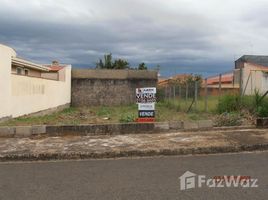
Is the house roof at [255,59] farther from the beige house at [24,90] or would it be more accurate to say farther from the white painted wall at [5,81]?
the white painted wall at [5,81]

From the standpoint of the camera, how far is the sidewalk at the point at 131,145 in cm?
906

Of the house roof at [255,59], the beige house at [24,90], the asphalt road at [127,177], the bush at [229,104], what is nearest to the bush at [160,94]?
the beige house at [24,90]

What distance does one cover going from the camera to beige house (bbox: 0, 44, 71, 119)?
14258 millimetres

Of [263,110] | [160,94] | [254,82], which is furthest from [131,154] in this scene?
[160,94]

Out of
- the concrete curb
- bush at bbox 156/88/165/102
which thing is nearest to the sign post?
the concrete curb

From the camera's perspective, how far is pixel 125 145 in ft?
32.7

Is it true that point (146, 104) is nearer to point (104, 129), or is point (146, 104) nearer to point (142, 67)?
point (104, 129)

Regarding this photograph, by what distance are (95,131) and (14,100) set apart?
4.90m

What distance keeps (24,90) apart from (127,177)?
1111 cm

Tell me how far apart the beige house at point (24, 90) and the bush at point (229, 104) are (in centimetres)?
782

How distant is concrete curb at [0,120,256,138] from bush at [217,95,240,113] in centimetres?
307

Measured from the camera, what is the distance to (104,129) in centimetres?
1209

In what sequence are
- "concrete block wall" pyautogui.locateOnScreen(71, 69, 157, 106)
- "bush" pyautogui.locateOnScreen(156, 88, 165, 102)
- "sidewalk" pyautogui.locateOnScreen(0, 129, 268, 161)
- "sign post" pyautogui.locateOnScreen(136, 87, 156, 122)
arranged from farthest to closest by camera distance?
"bush" pyautogui.locateOnScreen(156, 88, 165, 102) → "concrete block wall" pyautogui.locateOnScreen(71, 69, 157, 106) → "sign post" pyautogui.locateOnScreen(136, 87, 156, 122) → "sidewalk" pyautogui.locateOnScreen(0, 129, 268, 161)

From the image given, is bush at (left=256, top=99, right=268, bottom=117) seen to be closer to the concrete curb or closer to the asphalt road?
the concrete curb
